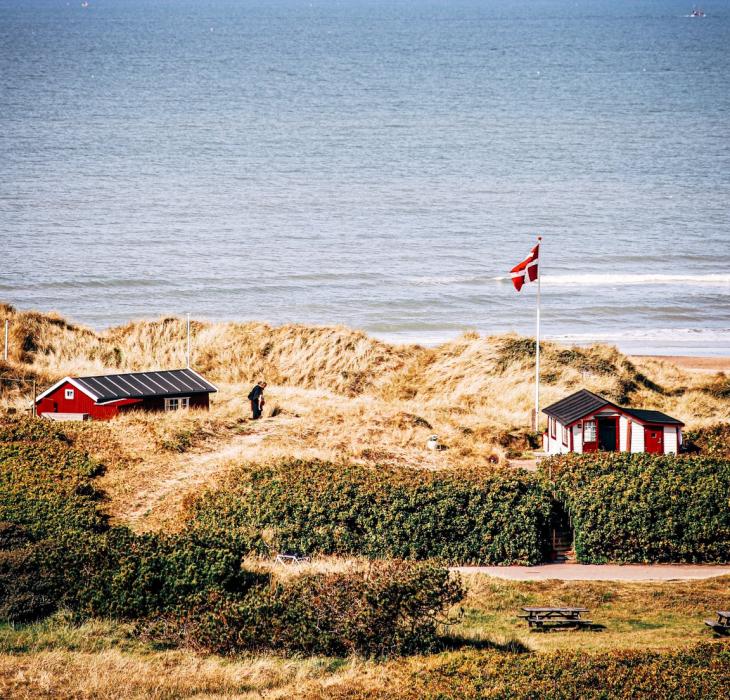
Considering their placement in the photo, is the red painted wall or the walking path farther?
the red painted wall

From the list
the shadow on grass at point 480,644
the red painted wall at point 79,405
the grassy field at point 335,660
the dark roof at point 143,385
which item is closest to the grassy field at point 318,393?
the red painted wall at point 79,405

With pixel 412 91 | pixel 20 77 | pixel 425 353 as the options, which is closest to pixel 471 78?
pixel 412 91

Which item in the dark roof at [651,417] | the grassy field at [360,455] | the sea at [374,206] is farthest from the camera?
the sea at [374,206]

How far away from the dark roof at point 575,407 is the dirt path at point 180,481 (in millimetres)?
8869

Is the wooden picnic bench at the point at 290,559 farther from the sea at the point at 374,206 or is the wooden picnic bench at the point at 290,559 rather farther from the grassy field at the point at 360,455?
the sea at the point at 374,206

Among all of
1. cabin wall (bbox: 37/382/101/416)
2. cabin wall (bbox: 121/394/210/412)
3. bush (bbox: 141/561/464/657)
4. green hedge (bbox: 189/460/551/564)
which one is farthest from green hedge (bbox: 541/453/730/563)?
cabin wall (bbox: 37/382/101/416)

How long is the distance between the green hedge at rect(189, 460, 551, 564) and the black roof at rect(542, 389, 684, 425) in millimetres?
6065

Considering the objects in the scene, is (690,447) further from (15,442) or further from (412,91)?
(412,91)

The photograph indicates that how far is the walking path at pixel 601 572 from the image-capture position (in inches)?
1014

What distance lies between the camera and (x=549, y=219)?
89.8 m

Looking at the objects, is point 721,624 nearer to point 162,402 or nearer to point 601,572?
point 601,572

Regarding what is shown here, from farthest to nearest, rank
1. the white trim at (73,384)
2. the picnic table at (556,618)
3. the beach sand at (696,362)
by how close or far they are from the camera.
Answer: the beach sand at (696,362) → the white trim at (73,384) → the picnic table at (556,618)

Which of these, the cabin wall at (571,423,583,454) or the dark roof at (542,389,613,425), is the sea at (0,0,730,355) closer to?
the dark roof at (542,389,613,425)

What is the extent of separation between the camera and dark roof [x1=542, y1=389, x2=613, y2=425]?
109ft
